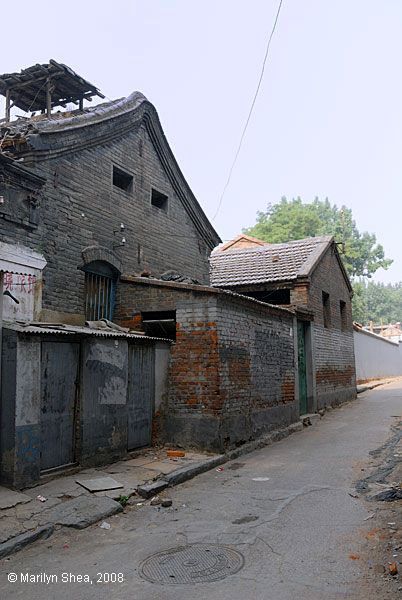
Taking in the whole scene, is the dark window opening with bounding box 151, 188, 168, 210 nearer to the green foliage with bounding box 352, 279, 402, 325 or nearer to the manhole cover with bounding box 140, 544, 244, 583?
the manhole cover with bounding box 140, 544, 244, 583

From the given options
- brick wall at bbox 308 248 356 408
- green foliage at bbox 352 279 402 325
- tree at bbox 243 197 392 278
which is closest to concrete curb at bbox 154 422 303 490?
brick wall at bbox 308 248 356 408

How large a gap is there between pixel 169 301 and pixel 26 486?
14.6 feet

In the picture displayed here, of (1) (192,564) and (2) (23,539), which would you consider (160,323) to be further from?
(1) (192,564)

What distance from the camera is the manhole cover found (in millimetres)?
3980

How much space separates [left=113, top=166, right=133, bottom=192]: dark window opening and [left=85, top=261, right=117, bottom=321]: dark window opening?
238 centimetres

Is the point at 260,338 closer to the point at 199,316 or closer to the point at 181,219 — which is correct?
the point at 199,316

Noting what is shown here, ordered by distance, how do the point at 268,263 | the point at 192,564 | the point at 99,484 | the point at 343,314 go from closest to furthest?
the point at 192,564 → the point at 99,484 → the point at 268,263 → the point at 343,314

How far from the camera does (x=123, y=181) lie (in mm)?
11586

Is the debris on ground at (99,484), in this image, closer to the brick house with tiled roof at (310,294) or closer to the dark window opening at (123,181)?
the dark window opening at (123,181)

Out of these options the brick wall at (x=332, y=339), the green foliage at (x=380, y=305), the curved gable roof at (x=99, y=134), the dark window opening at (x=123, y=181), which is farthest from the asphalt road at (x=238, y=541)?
the green foliage at (x=380, y=305)

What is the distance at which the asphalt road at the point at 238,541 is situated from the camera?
3.76 meters

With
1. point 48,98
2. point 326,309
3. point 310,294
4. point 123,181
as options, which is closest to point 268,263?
point 310,294

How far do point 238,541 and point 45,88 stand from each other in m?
11.0

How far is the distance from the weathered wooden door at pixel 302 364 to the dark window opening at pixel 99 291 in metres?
6.16
